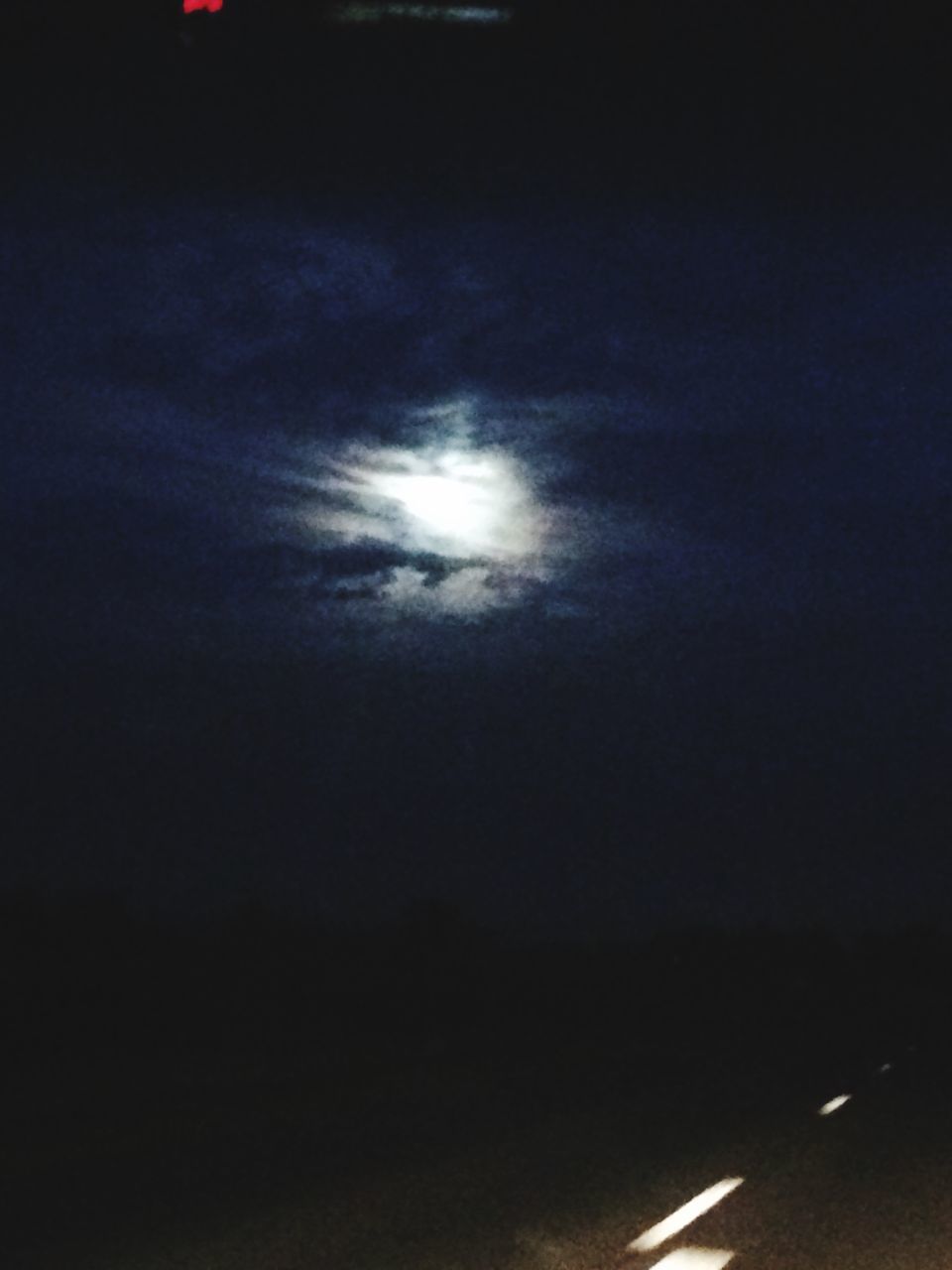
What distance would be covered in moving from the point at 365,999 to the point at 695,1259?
28.7 meters

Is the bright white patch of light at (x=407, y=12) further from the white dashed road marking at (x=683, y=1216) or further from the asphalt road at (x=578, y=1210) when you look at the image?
the white dashed road marking at (x=683, y=1216)

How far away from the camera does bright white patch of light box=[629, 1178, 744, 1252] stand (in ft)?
34.7

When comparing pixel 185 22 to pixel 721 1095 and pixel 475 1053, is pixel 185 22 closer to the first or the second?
pixel 721 1095

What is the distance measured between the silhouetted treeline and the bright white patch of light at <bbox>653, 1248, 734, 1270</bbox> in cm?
1356

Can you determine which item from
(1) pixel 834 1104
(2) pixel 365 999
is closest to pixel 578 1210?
(1) pixel 834 1104

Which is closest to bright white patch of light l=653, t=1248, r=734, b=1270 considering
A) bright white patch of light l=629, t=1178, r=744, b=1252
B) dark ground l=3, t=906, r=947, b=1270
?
bright white patch of light l=629, t=1178, r=744, b=1252

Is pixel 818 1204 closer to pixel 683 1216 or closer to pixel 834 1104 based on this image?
pixel 683 1216

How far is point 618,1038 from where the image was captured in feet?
113

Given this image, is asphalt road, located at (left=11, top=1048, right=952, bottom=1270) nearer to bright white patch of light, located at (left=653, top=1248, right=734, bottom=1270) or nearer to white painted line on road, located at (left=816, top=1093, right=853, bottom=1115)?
bright white patch of light, located at (left=653, top=1248, right=734, bottom=1270)

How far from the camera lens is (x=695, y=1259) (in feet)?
33.0

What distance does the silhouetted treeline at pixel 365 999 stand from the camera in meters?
28.7

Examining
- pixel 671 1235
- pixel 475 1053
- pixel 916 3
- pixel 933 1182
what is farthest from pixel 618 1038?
pixel 916 3

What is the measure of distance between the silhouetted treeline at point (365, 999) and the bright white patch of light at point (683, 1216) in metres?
11.4

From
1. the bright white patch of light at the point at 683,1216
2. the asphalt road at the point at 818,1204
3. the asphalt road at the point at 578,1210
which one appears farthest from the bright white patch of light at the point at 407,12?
the bright white patch of light at the point at 683,1216
